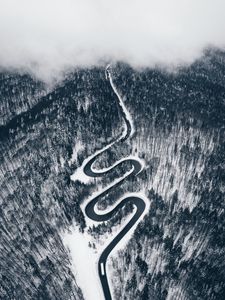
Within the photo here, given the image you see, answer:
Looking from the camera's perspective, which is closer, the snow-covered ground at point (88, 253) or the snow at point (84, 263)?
the snow at point (84, 263)

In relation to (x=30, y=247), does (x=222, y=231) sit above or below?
below

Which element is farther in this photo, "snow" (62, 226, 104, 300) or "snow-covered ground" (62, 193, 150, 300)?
"snow-covered ground" (62, 193, 150, 300)

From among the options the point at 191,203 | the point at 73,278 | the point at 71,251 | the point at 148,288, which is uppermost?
the point at 191,203

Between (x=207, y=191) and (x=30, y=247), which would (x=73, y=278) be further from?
(x=207, y=191)

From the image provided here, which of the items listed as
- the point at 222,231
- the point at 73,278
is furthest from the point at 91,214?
the point at 222,231

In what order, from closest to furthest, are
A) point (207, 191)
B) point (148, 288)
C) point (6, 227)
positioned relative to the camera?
point (148, 288) → point (6, 227) → point (207, 191)

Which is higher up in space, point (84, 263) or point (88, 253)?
point (88, 253)

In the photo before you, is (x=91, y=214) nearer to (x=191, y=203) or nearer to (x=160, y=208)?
(x=160, y=208)

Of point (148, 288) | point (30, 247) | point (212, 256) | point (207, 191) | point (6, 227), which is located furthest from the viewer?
point (207, 191)

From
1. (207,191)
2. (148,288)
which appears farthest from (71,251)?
(207,191)

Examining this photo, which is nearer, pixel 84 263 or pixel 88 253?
pixel 84 263

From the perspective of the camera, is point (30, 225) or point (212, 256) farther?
point (30, 225)
